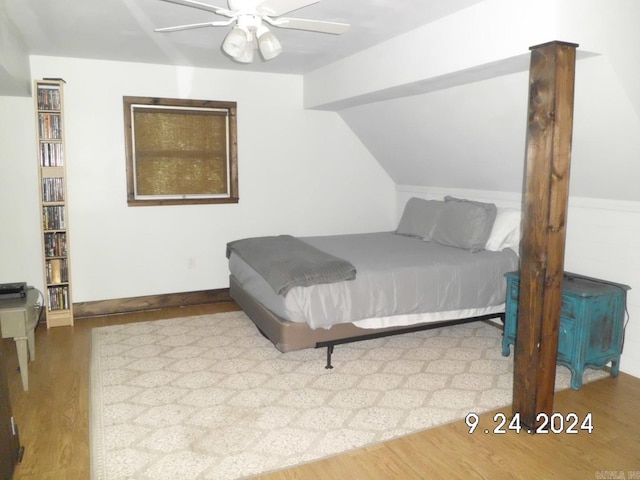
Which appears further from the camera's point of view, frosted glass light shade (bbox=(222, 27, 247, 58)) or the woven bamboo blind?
the woven bamboo blind

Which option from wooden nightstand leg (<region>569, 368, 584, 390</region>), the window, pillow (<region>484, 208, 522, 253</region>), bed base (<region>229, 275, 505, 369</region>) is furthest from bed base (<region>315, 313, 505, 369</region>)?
the window

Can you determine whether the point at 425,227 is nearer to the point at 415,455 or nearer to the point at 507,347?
the point at 507,347

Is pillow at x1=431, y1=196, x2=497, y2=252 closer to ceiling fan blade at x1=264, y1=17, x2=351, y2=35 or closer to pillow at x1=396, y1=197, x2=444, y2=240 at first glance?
pillow at x1=396, y1=197, x2=444, y2=240

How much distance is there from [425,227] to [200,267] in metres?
2.31

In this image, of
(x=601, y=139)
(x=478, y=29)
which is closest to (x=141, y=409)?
(x=478, y=29)

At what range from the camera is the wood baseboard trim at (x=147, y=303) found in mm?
4711

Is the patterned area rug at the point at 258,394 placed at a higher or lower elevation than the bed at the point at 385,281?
lower

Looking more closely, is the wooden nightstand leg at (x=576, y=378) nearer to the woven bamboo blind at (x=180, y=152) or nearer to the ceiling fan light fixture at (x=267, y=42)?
the ceiling fan light fixture at (x=267, y=42)

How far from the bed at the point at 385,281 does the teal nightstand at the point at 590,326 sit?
2.47ft

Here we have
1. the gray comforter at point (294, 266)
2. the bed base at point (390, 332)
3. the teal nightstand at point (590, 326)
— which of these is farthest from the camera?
the bed base at point (390, 332)

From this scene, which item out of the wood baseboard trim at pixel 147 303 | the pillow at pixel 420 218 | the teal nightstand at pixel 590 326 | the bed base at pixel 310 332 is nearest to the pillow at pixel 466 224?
the pillow at pixel 420 218

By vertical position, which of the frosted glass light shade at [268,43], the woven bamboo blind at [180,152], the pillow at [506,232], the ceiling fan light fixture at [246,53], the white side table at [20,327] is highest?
the frosted glass light shade at [268,43]

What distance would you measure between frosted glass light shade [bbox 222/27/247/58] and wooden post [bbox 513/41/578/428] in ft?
4.79

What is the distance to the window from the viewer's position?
4.71 metres
